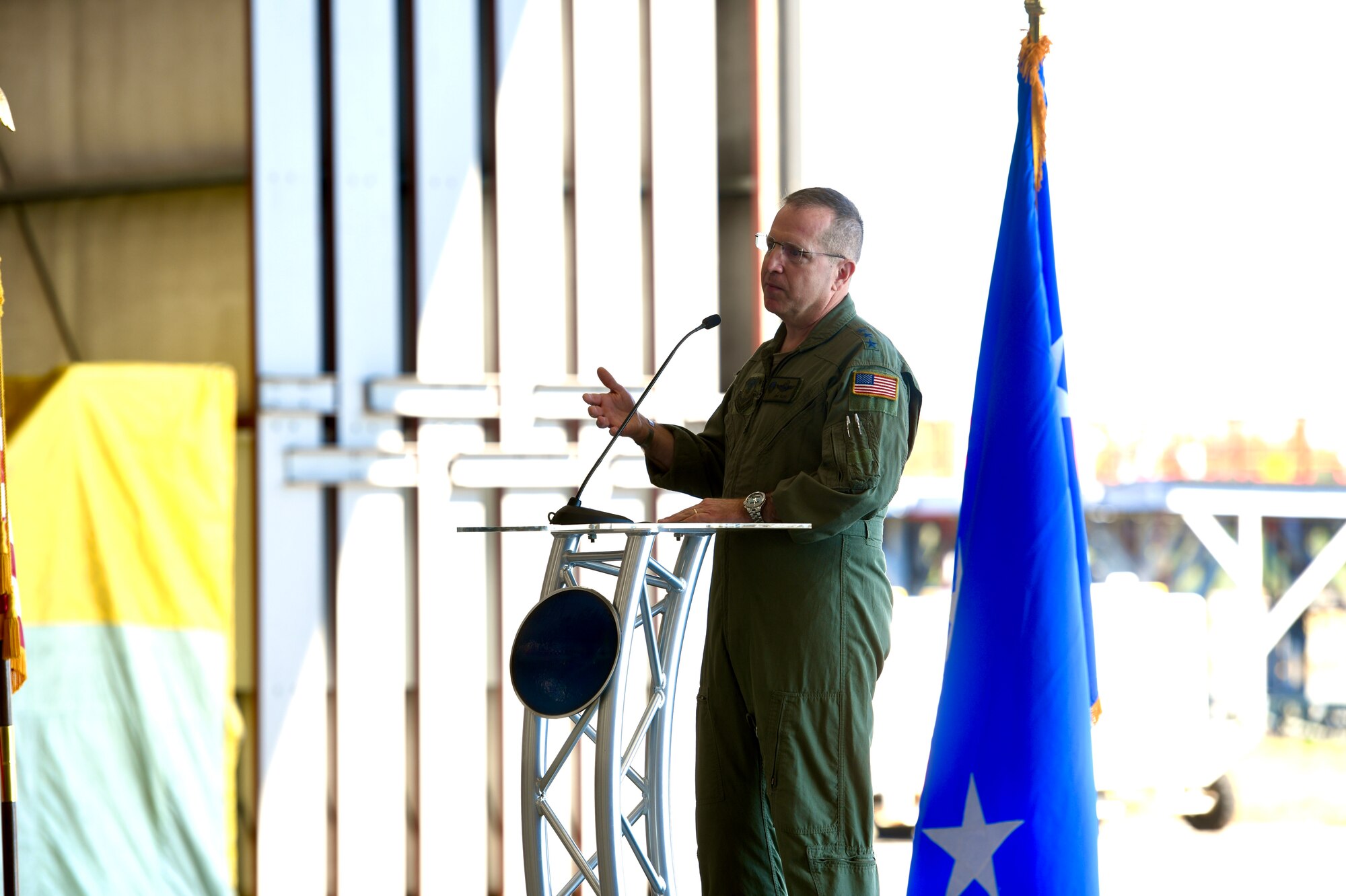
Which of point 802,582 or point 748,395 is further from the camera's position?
point 748,395

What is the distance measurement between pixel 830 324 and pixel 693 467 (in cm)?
39

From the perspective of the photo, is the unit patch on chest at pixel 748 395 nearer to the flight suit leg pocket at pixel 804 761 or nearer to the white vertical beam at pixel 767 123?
the flight suit leg pocket at pixel 804 761

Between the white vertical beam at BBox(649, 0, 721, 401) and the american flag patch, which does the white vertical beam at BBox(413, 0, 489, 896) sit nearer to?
the white vertical beam at BBox(649, 0, 721, 401)

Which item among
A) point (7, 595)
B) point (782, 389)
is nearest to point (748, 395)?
point (782, 389)

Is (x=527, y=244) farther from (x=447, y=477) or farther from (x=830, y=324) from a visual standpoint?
(x=830, y=324)

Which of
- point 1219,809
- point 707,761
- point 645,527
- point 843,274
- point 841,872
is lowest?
point 1219,809

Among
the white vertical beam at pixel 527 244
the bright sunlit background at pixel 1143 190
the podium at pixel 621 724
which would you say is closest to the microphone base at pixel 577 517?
the podium at pixel 621 724

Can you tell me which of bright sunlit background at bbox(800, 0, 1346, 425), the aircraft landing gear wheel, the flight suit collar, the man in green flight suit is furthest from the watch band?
the aircraft landing gear wheel

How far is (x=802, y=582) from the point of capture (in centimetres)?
193

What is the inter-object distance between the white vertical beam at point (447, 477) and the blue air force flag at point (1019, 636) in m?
1.60

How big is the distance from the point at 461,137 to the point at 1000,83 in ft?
8.54

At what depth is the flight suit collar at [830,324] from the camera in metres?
2.03

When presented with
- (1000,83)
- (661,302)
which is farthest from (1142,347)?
(661,302)

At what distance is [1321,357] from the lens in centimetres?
569
